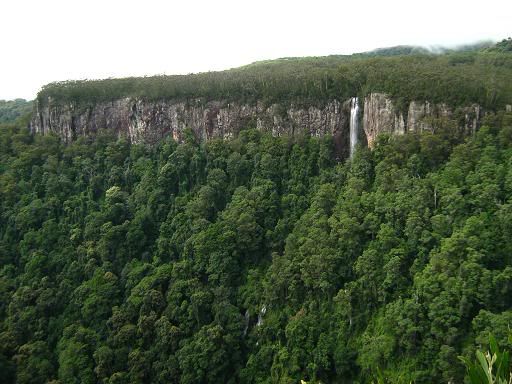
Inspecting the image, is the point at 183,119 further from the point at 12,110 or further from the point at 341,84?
the point at 12,110

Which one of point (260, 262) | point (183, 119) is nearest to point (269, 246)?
point (260, 262)

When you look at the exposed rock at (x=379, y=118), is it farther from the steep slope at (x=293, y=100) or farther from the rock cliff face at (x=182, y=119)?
the rock cliff face at (x=182, y=119)

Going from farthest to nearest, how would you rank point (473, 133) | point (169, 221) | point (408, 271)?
point (169, 221) < point (473, 133) < point (408, 271)

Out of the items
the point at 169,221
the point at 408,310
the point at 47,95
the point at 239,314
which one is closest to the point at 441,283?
the point at 408,310

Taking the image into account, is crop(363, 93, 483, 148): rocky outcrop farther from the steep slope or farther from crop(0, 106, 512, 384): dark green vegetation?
crop(0, 106, 512, 384): dark green vegetation

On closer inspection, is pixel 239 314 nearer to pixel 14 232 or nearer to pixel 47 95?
pixel 14 232

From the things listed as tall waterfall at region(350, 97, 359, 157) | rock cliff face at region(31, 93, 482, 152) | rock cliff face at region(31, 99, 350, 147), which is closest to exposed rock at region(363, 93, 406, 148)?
rock cliff face at region(31, 93, 482, 152)
